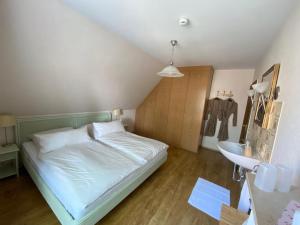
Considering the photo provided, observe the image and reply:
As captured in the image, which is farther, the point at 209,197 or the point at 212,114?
the point at 212,114

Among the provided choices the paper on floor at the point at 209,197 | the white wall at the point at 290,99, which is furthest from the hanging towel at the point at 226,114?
the white wall at the point at 290,99

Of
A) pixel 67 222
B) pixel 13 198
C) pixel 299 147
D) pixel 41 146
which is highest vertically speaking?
pixel 299 147

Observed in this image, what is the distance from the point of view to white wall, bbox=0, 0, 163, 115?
148cm

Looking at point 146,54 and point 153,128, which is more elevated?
point 146,54

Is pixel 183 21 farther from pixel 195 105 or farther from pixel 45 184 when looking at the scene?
pixel 45 184

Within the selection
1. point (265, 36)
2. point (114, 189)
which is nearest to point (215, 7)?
point (265, 36)

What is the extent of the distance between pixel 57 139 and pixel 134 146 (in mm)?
1239

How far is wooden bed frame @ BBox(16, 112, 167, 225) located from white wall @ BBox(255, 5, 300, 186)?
168cm

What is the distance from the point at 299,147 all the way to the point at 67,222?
2.03m

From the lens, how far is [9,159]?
2039 mm

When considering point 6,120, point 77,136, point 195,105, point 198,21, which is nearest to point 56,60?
point 6,120

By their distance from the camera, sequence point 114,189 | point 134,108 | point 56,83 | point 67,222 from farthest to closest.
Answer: point 134,108, point 56,83, point 114,189, point 67,222

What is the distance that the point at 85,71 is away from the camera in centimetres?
236

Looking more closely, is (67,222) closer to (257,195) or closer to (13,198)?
(13,198)
